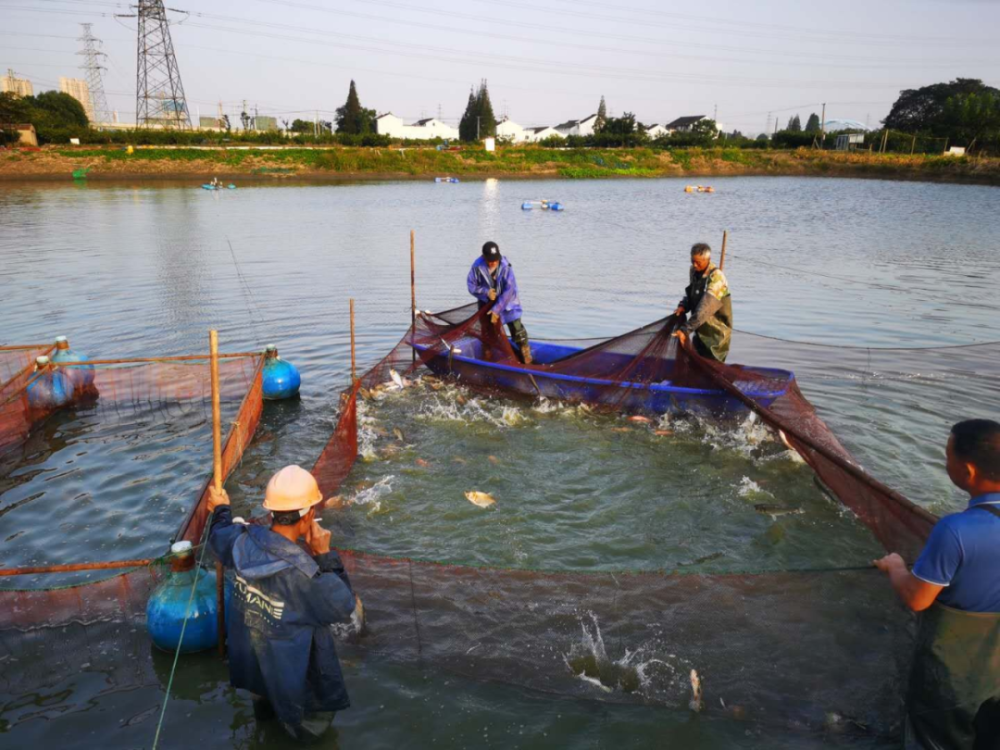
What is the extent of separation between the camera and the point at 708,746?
3789mm

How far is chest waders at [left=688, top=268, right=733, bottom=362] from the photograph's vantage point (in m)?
8.38

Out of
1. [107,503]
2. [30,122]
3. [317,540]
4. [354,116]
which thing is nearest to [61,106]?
[30,122]

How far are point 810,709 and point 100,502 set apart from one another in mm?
6518

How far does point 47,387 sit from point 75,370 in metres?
0.40

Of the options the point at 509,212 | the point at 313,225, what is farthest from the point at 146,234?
the point at 509,212

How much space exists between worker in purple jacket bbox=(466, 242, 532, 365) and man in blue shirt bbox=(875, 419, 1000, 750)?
6.98 metres

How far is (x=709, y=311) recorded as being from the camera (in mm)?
8211

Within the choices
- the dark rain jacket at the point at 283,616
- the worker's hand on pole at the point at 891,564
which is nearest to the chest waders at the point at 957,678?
the worker's hand on pole at the point at 891,564

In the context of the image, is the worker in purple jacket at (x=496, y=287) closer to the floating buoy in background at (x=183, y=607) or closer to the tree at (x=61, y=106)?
the floating buoy in background at (x=183, y=607)

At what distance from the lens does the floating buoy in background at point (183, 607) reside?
432 centimetres

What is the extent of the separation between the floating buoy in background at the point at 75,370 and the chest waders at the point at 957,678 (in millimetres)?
9283

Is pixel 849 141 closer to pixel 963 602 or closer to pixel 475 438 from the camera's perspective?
pixel 475 438

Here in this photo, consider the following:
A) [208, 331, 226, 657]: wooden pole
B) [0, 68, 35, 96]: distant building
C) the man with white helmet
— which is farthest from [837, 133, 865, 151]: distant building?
[0, 68, 35, 96]: distant building

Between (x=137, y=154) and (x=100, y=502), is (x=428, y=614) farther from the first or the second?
(x=137, y=154)
